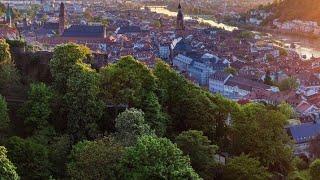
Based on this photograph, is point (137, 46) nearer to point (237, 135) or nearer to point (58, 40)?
point (58, 40)

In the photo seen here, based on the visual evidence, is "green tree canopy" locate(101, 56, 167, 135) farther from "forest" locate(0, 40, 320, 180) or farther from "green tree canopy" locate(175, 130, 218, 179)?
"green tree canopy" locate(175, 130, 218, 179)

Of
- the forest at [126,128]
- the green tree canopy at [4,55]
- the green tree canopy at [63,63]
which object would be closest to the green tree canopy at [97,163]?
the forest at [126,128]

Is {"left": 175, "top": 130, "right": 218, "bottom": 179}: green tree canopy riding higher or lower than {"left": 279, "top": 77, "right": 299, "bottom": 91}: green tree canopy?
higher

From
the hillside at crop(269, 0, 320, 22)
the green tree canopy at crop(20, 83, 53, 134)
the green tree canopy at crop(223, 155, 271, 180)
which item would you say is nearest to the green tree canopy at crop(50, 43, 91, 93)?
the green tree canopy at crop(20, 83, 53, 134)

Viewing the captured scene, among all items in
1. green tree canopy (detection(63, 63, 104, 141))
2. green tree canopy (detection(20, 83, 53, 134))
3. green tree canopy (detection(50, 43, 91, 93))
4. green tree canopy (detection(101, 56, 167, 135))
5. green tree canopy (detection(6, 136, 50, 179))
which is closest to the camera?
green tree canopy (detection(6, 136, 50, 179))

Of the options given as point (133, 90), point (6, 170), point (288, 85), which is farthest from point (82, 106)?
point (288, 85)

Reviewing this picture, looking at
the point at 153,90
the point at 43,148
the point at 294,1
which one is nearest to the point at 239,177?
the point at 153,90

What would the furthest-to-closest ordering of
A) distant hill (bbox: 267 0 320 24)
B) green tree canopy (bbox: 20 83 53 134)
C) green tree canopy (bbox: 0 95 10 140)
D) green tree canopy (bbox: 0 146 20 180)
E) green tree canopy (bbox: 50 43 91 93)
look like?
distant hill (bbox: 267 0 320 24)
green tree canopy (bbox: 50 43 91 93)
green tree canopy (bbox: 20 83 53 134)
green tree canopy (bbox: 0 95 10 140)
green tree canopy (bbox: 0 146 20 180)
